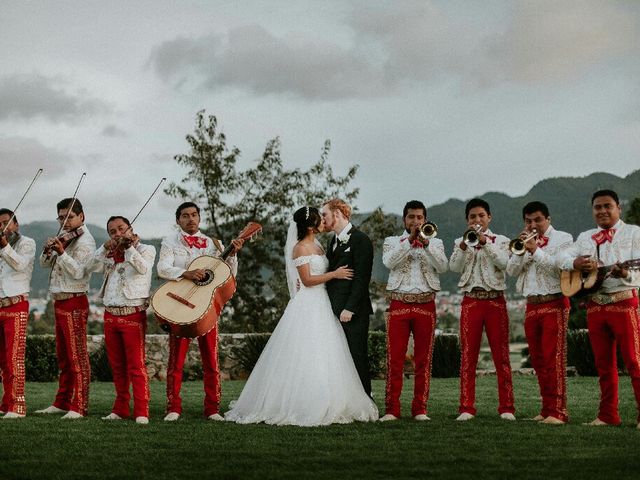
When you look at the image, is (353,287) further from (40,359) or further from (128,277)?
(40,359)

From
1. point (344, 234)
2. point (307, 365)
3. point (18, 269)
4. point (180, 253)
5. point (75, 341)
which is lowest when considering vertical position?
point (307, 365)

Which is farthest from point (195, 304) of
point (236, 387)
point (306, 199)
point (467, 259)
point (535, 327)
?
point (306, 199)

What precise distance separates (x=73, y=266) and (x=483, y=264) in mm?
4602

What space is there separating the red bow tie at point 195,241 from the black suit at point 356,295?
1564mm

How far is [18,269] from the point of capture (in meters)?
9.60

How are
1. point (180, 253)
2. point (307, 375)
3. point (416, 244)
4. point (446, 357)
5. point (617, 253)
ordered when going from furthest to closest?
1. point (446, 357)
2. point (180, 253)
3. point (416, 244)
4. point (307, 375)
5. point (617, 253)

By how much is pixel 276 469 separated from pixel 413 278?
349 cm

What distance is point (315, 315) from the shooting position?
9.05 meters

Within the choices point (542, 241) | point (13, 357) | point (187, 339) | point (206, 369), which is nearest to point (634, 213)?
point (542, 241)

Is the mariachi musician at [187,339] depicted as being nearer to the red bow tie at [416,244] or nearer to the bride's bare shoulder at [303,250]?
the bride's bare shoulder at [303,250]

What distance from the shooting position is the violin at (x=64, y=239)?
30.3ft

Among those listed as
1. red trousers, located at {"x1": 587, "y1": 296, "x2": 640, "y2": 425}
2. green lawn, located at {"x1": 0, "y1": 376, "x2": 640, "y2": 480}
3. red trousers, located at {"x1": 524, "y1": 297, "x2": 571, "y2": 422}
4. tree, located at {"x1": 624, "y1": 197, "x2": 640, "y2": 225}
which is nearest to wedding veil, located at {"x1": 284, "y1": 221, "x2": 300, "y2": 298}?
green lawn, located at {"x1": 0, "y1": 376, "x2": 640, "y2": 480}

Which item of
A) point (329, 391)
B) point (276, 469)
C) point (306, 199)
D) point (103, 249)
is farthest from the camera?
point (306, 199)

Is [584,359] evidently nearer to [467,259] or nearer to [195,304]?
[467,259]
